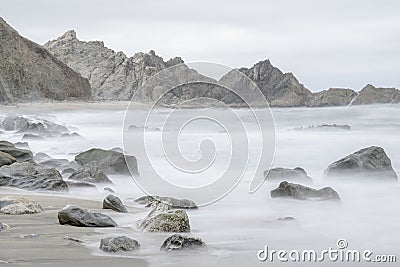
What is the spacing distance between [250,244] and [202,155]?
6.05 meters

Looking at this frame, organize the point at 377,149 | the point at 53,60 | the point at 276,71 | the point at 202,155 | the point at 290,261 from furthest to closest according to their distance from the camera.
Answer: the point at 276,71
the point at 53,60
the point at 202,155
the point at 377,149
the point at 290,261

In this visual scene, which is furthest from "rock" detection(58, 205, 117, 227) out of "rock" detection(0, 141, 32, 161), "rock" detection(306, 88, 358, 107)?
"rock" detection(306, 88, 358, 107)

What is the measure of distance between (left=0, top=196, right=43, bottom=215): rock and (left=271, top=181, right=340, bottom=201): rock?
2.18 meters

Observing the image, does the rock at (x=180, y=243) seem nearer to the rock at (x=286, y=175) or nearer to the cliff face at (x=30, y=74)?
the rock at (x=286, y=175)

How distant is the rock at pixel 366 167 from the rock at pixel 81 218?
139 inches

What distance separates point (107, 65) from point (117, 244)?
52.3 m

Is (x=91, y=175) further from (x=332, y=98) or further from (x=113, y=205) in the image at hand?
(x=332, y=98)

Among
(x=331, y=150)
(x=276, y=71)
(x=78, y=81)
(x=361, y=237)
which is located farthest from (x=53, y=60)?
(x=361, y=237)

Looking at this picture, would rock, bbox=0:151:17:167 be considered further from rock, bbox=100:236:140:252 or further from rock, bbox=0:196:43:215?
rock, bbox=100:236:140:252

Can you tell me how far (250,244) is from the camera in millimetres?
3545

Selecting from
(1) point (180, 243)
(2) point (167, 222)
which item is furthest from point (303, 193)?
(1) point (180, 243)

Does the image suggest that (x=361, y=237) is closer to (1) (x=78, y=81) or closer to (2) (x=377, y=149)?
(2) (x=377, y=149)

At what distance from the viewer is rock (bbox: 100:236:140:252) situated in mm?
3137

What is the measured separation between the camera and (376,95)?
35.7 meters
